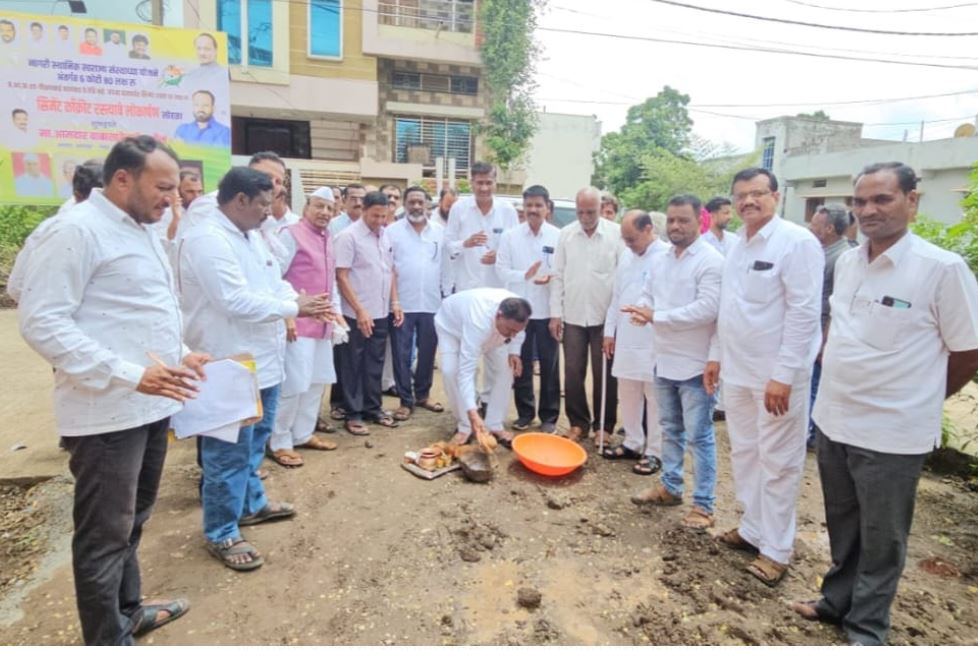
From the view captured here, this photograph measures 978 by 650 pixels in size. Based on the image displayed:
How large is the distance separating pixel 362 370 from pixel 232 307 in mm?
2313

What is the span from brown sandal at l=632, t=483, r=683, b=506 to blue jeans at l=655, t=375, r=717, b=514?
162mm

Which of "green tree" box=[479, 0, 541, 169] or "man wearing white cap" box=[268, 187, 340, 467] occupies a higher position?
"green tree" box=[479, 0, 541, 169]

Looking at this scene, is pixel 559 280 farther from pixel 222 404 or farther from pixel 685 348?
pixel 222 404

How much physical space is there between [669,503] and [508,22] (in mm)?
16292

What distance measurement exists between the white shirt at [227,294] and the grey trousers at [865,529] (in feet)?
8.58

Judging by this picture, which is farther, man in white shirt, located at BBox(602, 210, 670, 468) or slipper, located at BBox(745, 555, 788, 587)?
man in white shirt, located at BBox(602, 210, 670, 468)

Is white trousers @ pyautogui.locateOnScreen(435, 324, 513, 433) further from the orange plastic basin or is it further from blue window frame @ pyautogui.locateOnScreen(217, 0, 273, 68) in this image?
blue window frame @ pyautogui.locateOnScreen(217, 0, 273, 68)

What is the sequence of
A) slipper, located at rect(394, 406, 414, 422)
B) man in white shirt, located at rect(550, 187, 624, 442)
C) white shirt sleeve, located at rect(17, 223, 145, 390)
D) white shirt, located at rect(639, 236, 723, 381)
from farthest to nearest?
1. slipper, located at rect(394, 406, 414, 422)
2. man in white shirt, located at rect(550, 187, 624, 442)
3. white shirt, located at rect(639, 236, 723, 381)
4. white shirt sleeve, located at rect(17, 223, 145, 390)

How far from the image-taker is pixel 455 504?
364 centimetres

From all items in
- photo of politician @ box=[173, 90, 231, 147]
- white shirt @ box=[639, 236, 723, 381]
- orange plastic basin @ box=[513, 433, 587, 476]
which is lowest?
orange plastic basin @ box=[513, 433, 587, 476]

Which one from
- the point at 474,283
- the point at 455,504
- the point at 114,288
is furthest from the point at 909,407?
the point at 474,283

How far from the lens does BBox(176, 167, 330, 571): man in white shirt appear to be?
270 centimetres

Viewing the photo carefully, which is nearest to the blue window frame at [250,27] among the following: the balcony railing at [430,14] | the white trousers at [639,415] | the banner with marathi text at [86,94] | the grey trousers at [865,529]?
the balcony railing at [430,14]

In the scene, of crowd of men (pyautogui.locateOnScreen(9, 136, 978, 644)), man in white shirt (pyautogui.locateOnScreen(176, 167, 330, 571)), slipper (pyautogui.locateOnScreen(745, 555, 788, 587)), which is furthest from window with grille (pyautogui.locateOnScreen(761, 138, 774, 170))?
man in white shirt (pyautogui.locateOnScreen(176, 167, 330, 571))
